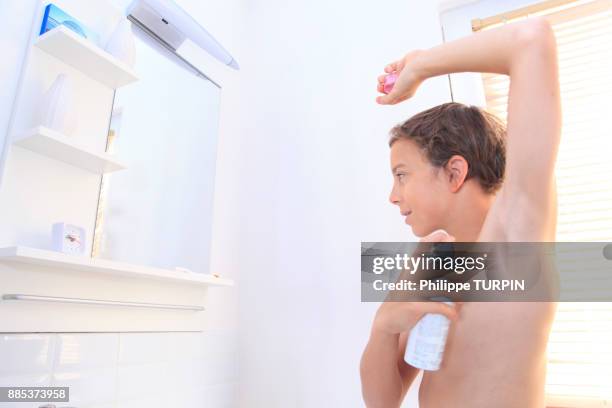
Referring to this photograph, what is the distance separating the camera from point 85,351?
88 cm

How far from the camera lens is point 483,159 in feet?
2.39

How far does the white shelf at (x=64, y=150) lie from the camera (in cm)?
80

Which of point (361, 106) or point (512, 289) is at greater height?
point (361, 106)

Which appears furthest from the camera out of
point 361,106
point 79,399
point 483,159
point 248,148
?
point 248,148

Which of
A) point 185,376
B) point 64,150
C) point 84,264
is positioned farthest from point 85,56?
point 185,376

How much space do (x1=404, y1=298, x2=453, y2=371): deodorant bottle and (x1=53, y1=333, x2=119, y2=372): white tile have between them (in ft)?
2.28

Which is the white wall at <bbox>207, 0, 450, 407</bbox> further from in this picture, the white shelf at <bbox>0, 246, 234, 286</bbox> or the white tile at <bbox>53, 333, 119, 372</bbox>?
the white tile at <bbox>53, 333, 119, 372</bbox>

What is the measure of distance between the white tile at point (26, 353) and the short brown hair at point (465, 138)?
2.62 ft

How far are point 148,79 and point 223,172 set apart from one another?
0.40 m

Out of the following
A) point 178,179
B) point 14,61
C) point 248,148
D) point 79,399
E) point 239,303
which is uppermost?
point 248,148

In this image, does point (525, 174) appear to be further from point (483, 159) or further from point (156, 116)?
point (156, 116)

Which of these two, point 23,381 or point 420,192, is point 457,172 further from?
point 23,381

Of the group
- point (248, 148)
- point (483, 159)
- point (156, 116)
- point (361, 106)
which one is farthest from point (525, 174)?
point (248, 148)

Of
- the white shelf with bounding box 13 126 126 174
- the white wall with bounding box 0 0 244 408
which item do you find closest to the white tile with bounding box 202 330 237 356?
the white wall with bounding box 0 0 244 408
